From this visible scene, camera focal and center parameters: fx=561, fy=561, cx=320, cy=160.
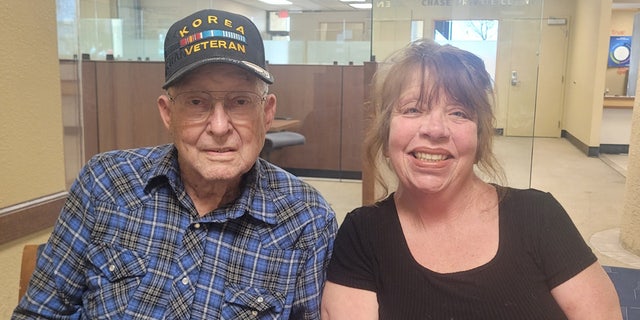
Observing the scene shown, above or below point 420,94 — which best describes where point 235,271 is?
below

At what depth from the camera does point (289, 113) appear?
Answer: 588 centimetres

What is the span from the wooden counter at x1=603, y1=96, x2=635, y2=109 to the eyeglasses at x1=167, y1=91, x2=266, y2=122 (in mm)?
8874

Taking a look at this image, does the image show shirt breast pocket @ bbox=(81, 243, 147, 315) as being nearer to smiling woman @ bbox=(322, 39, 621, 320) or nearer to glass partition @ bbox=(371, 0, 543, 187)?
smiling woman @ bbox=(322, 39, 621, 320)

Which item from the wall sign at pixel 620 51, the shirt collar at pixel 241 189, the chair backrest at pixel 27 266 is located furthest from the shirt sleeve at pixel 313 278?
the wall sign at pixel 620 51

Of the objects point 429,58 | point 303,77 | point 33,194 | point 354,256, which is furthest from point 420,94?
point 303,77

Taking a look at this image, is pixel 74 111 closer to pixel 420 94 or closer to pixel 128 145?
pixel 420 94

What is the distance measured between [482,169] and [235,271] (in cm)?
58

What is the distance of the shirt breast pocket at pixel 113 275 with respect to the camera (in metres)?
1.14

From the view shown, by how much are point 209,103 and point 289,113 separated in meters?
4.75

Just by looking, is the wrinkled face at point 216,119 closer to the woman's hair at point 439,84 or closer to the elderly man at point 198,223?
the elderly man at point 198,223

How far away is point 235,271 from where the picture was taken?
117 cm

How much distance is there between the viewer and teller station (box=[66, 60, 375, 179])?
5.52 meters

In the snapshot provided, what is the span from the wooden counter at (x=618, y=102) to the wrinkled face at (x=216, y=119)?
29.1ft

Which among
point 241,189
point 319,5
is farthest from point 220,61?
point 319,5
